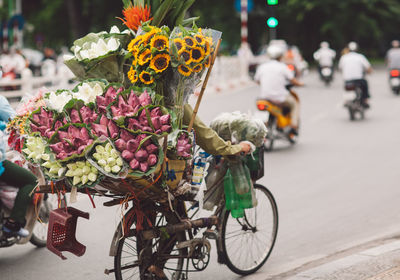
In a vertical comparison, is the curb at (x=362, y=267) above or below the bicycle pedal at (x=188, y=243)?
below

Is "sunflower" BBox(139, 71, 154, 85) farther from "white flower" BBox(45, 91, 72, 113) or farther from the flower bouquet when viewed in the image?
"white flower" BBox(45, 91, 72, 113)

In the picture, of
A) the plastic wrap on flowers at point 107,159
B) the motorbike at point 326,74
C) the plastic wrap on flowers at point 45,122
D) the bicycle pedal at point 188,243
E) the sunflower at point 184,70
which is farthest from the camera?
the motorbike at point 326,74

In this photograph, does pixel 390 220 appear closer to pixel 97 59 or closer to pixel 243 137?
pixel 243 137

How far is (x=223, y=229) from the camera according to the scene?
5496mm

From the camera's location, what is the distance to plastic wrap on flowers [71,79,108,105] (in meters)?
4.38

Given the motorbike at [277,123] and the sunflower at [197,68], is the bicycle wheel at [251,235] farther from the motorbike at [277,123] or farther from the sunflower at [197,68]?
the motorbike at [277,123]

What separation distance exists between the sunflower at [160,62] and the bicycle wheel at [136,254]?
3.72 ft

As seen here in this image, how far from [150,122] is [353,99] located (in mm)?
13988

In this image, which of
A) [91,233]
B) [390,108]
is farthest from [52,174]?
[390,108]

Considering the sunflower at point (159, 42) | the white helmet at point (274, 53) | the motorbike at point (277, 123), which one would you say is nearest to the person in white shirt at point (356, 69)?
the motorbike at point (277, 123)

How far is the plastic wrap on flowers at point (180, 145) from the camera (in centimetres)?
437

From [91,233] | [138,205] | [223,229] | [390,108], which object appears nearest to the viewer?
[138,205]

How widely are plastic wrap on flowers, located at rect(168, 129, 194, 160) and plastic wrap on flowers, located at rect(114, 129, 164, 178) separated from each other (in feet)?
0.55

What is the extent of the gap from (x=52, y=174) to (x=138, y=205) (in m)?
0.68
